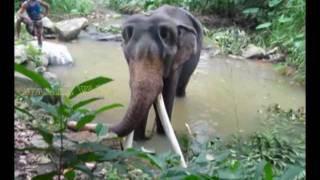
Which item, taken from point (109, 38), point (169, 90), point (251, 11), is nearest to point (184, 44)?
point (169, 90)

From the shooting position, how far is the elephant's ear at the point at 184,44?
5.02 metres

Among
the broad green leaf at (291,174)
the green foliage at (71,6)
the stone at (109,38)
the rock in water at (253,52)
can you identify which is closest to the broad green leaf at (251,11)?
the rock in water at (253,52)

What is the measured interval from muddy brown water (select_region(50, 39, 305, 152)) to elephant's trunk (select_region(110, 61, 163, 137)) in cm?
71

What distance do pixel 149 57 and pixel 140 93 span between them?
0.35 metres

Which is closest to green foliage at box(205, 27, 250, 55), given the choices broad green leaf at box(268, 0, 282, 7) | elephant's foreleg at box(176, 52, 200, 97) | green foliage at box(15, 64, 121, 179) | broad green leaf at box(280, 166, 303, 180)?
→ broad green leaf at box(268, 0, 282, 7)

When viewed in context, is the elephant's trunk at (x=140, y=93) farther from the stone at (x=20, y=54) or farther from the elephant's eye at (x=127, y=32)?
the stone at (x=20, y=54)

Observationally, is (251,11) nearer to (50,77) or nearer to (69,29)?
Answer: (69,29)

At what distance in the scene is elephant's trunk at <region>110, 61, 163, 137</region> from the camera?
172 inches

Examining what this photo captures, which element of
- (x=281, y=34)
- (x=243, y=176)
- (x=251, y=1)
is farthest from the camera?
(x=251, y=1)

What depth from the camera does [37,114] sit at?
495 centimetres

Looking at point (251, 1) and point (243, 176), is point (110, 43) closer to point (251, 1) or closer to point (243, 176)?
point (251, 1)

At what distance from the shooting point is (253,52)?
9.57 meters
